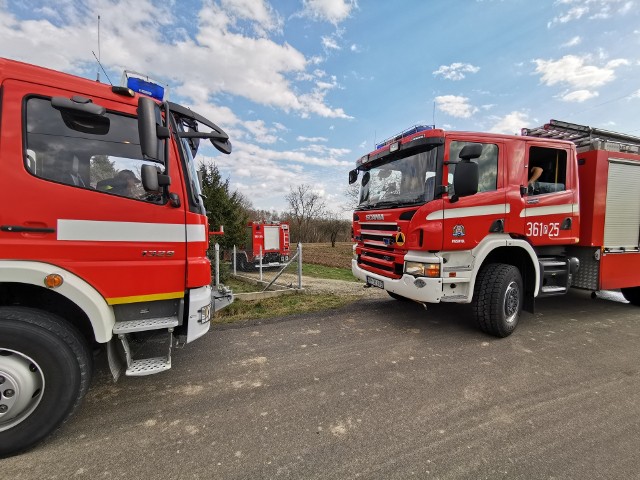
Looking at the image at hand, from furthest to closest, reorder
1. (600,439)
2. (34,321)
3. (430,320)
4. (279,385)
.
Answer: (430,320) < (279,385) < (600,439) < (34,321)

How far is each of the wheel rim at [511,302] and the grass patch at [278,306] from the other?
2.83 metres

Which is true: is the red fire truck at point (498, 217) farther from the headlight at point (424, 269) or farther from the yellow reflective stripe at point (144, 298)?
the yellow reflective stripe at point (144, 298)

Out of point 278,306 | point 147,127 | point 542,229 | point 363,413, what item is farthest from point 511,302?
point 147,127

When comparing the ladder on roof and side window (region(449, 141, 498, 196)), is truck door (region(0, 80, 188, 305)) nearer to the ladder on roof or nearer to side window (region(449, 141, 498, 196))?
side window (region(449, 141, 498, 196))

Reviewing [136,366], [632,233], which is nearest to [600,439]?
[136,366]

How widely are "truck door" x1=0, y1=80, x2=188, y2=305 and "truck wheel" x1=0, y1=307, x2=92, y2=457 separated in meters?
0.40

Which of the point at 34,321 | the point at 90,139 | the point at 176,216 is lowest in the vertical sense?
the point at 34,321

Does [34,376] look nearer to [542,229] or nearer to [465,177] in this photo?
[465,177]

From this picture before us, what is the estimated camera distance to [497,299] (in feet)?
14.3

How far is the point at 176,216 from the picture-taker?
2.76 metres

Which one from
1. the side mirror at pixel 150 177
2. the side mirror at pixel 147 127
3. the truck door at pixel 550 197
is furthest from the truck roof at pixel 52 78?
the truck door at pixel 550 197

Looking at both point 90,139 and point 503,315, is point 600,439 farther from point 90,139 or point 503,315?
point 90,139

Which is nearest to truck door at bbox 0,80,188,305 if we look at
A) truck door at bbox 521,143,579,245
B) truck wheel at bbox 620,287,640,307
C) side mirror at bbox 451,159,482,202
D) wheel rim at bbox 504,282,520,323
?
side mirror at bbox 451,159,482,202

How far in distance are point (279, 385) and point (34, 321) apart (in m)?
2.05
